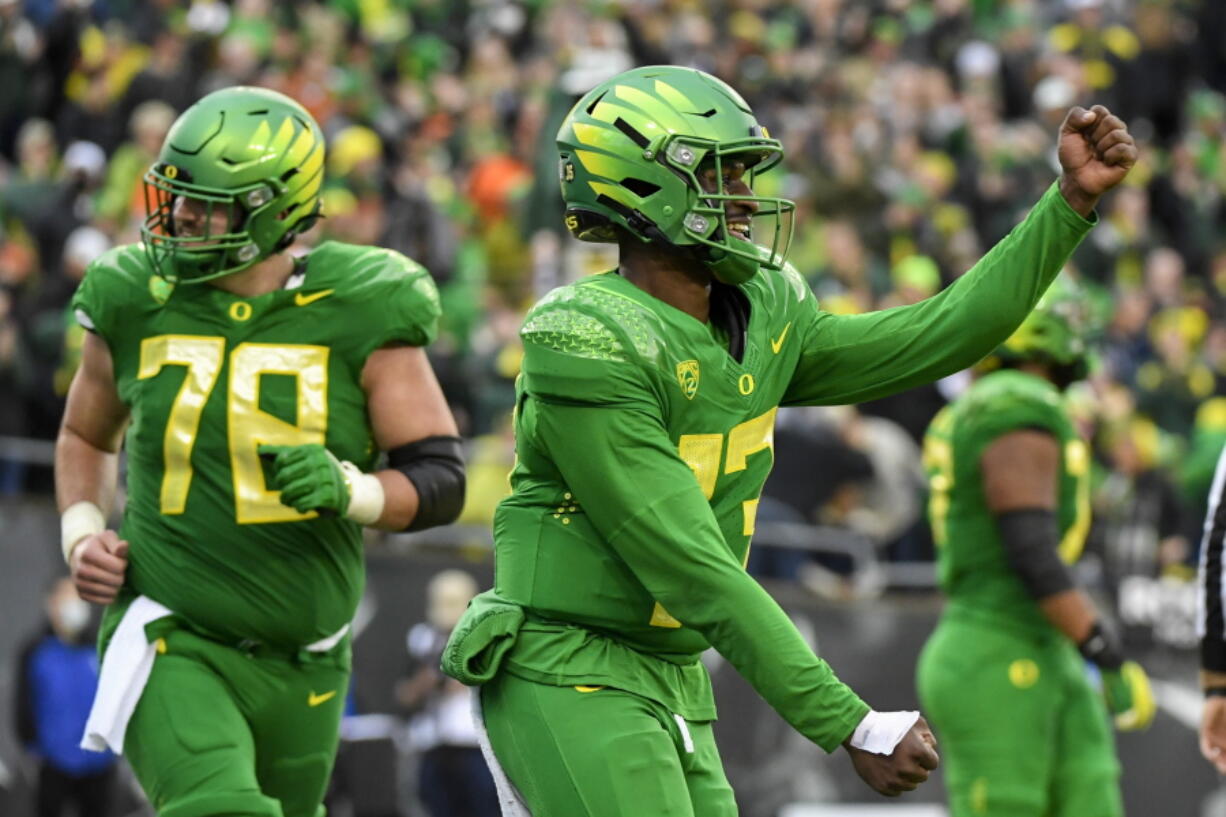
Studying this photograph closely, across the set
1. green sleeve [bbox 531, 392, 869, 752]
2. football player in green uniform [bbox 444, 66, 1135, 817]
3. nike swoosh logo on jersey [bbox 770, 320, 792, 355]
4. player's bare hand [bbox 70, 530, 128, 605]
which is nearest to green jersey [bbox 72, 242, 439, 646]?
player's bare hand [bbox 70, 530, 128, 605]

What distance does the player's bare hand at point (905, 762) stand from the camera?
3.95 m

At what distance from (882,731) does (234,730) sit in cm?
200

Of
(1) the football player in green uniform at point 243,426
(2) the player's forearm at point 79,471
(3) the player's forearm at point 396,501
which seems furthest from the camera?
(2) the player's forearm at point 79,471

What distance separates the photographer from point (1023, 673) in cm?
682

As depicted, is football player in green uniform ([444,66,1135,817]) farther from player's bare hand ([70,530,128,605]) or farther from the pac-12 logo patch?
player's bare hand ([70,530,128,605])

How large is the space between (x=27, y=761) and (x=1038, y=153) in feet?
28.2

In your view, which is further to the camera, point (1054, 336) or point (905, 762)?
point (1054, 336)

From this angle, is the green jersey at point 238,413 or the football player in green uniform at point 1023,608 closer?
the green jersey at point 238,413

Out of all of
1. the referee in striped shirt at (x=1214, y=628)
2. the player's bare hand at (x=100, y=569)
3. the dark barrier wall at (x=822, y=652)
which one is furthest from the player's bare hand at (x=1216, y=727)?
the dark barrier wall at (x=822, y=652)

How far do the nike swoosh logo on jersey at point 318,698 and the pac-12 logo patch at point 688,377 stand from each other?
180 centimetres

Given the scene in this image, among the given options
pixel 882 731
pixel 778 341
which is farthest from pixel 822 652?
pixel 882 731

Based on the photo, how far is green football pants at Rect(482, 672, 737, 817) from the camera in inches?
166

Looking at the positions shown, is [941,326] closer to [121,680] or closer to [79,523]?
[121,680]

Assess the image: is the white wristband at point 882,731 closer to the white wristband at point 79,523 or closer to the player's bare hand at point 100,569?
the player's bare hand at point 100,569
